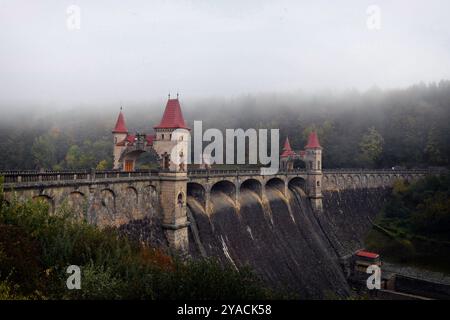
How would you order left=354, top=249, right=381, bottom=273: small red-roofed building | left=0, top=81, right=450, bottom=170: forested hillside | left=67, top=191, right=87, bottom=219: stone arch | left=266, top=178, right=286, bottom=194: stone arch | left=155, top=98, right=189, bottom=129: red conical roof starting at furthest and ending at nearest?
left=0, top=81, right=450, bottom=170: forested hillside < left=266, top=178, right=286, bottom=194: stone arch < left=354, top=249, right=381, bottom=273: small red-roofed building < left=155, top=98, right=189, bottom=129: red conical roof < left=67, top=191, right=87, bottom=219: stone arch

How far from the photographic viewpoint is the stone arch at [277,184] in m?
58.1

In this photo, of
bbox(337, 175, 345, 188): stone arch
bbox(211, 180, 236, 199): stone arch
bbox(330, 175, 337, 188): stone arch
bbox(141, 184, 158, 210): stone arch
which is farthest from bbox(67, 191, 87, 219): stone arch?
bbox(337, 175, 345, 188): stone arch

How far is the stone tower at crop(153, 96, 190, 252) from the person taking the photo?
112 ft

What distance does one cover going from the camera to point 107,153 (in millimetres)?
105000

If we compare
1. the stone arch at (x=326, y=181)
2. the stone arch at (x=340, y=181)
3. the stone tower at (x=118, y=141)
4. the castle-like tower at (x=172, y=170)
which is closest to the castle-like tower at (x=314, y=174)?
the stone arch at (x=326, y=181)

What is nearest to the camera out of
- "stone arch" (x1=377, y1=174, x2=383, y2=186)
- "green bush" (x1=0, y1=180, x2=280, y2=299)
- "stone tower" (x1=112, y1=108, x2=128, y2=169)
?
"green bush" (x1=0, y1=180, x2=280, y2=299)

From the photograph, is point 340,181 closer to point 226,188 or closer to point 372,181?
point 372,181

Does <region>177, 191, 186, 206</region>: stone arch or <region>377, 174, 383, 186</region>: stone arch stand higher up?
<region>177, 191, 186, 206</region>: stone arch

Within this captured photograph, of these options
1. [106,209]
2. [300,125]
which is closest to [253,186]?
[106,209]

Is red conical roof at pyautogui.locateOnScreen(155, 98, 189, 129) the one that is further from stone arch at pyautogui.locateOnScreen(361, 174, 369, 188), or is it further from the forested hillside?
the forested hillside

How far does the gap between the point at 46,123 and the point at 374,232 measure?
4360 inches

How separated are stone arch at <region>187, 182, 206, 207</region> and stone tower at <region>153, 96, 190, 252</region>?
22.2 ft

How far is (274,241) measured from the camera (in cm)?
4866

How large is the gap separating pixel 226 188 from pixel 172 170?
15484 mm
